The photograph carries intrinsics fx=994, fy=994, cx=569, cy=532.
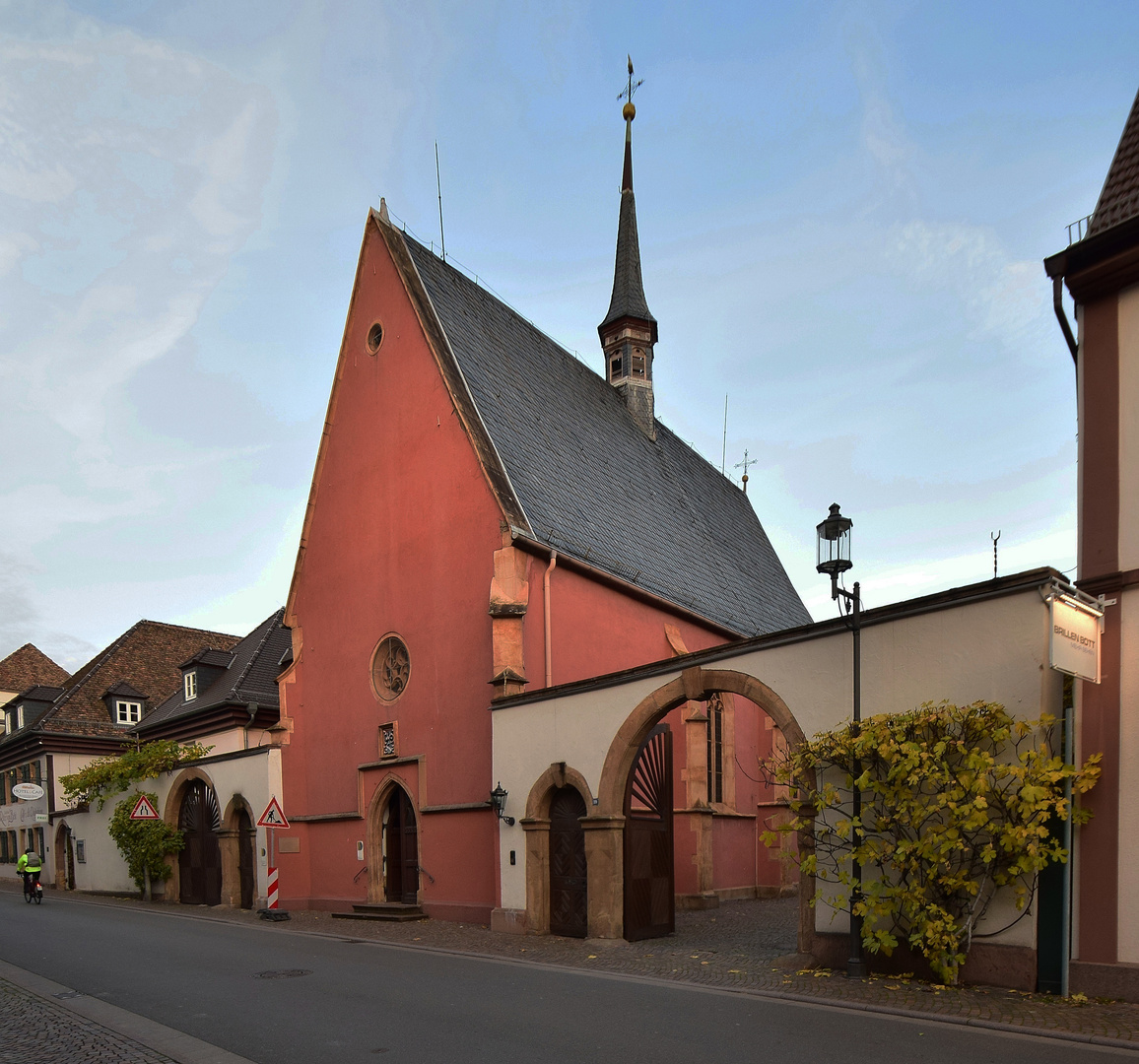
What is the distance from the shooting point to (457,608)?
56.8ft

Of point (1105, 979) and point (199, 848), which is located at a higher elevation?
point (1105, 979)

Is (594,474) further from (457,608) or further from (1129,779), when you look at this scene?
(1129,779)

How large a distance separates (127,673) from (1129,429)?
3517cm

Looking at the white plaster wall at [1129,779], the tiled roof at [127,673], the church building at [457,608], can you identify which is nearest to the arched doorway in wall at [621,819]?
the church building at [457,608]

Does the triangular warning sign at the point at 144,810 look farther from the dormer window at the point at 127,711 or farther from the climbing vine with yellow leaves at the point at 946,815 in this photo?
the climbing vine with yellow leaves at the point at 946,815

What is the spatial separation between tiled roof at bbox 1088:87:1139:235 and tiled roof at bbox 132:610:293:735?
22198 millimetres

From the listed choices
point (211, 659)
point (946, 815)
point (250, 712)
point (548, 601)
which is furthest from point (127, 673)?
point (946, 815)

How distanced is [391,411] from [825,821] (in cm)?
1249

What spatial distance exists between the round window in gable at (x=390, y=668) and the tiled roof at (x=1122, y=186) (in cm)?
1307

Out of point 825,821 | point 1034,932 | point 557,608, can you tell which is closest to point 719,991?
point 825,821

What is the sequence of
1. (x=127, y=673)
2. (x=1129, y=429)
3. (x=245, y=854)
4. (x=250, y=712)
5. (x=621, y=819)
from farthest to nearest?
(x=127, y=673), (x=250, y=712), (x=245, y=854), (x=621, y=819), (x=1129, y=429)

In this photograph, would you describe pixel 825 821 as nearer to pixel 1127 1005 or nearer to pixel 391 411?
pixel 1127 1005

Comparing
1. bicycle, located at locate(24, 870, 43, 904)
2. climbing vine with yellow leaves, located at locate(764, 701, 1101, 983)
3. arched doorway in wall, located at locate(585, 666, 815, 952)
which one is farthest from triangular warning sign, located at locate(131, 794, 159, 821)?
climbing vine with yellow leaves, located at locate(764, 701, 1101, 983)

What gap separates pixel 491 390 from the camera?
64.7 ft
